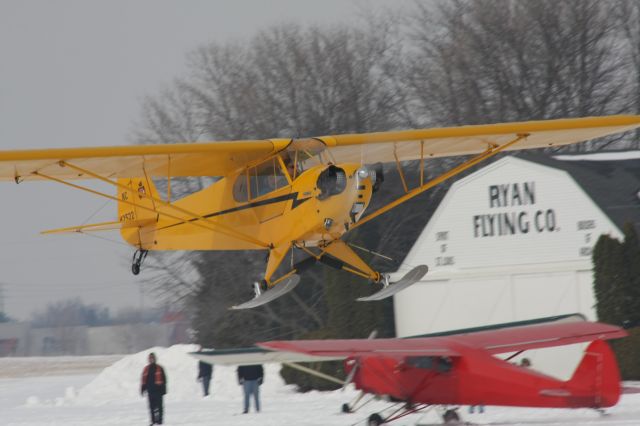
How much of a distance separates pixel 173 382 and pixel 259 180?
14.3 m

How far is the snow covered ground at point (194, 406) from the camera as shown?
59.5 feet

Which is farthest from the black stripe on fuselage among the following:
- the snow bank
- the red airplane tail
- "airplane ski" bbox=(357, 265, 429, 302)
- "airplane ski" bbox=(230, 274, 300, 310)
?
the snow bank

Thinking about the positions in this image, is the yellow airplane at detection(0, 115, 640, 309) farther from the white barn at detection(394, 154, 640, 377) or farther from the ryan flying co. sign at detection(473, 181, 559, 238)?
the ryan flying co. sign at detection(473, 181, 559, 238)

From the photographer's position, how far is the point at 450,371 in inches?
621

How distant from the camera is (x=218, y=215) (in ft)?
57.5

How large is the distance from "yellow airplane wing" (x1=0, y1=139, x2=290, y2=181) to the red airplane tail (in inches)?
194

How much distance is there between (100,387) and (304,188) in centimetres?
1723

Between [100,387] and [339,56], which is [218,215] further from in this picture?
[339,56]

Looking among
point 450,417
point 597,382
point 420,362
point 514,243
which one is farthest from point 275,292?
point 514,243

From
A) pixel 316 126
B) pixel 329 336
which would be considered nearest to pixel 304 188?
pixel 329 336

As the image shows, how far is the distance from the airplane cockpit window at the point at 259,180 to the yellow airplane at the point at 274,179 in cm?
1

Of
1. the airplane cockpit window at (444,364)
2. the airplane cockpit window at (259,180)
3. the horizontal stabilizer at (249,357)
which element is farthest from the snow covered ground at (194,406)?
the airplane cockpit window at (259,180)

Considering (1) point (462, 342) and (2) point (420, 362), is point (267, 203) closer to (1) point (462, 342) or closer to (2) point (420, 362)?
(2) point (420, 362)

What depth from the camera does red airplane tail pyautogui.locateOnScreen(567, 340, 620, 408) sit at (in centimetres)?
1542
